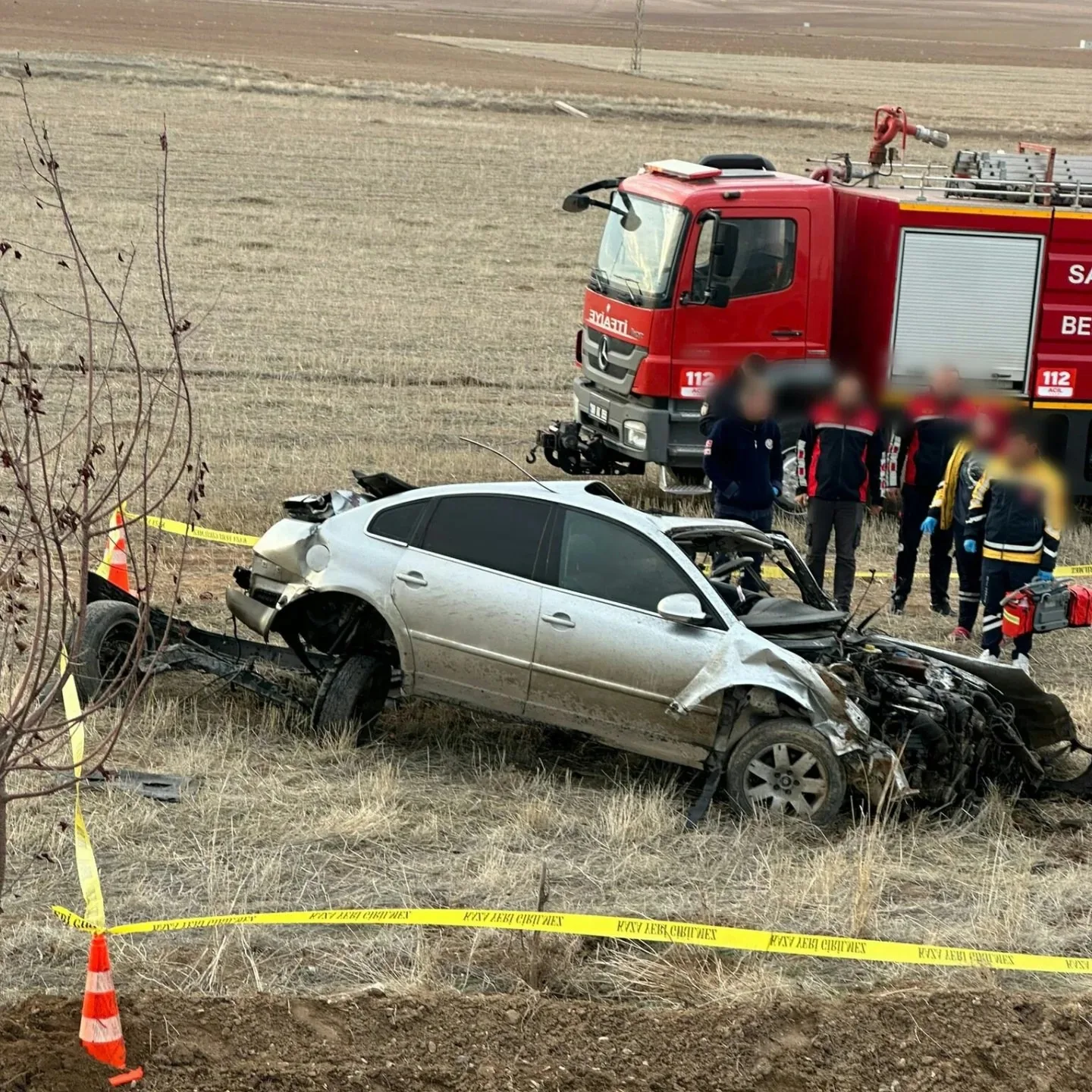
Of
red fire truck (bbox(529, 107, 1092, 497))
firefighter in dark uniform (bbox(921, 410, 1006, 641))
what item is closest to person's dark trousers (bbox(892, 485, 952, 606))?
firefighter in dark uniform (bbox(921, 410, 1006, 641))

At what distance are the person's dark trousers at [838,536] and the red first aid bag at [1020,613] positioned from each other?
1.54 meters

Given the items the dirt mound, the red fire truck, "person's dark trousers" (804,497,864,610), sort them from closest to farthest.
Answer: the dirt mound, "person's dark trousers" (804,497,864,610), the red fire truck

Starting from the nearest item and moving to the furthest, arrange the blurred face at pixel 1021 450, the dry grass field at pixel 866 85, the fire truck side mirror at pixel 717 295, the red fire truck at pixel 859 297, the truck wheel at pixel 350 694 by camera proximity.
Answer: the truck wheel at pixel 350 694, the blurred face at pixel 1021 450, the fire truck side mirror at pixel 717 295, the red fire truck at pixel 859 297, the dry grass field at pixel 866 85

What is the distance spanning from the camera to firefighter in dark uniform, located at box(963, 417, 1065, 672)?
32.6 ft

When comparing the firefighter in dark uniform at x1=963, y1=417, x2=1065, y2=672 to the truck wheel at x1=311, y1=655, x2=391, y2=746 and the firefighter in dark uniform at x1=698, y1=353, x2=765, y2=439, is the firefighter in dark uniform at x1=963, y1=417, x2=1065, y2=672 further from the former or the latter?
the truck wheel at x1=311, y1=655, x2=391, y2=746

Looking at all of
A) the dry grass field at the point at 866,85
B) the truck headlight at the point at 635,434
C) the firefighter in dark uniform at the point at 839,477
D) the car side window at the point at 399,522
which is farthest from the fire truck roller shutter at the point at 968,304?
the dry grass field at the point at 866,85

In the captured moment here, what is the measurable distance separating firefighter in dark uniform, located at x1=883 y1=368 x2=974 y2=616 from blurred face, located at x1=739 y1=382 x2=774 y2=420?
1640 millimetres

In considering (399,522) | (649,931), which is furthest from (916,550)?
(649,931)

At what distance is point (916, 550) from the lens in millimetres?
11547

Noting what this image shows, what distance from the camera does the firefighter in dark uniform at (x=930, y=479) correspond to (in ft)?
38.1

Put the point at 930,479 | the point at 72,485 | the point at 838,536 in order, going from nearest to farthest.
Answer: the point at 72,485, the point at 838,536, the point at 930,479

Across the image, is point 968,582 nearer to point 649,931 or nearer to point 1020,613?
point 1020,613

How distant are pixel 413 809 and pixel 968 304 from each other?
783cm

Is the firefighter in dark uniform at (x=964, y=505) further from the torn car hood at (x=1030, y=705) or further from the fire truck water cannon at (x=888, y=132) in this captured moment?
the fire truck water cannon at (x=888, y=132)
